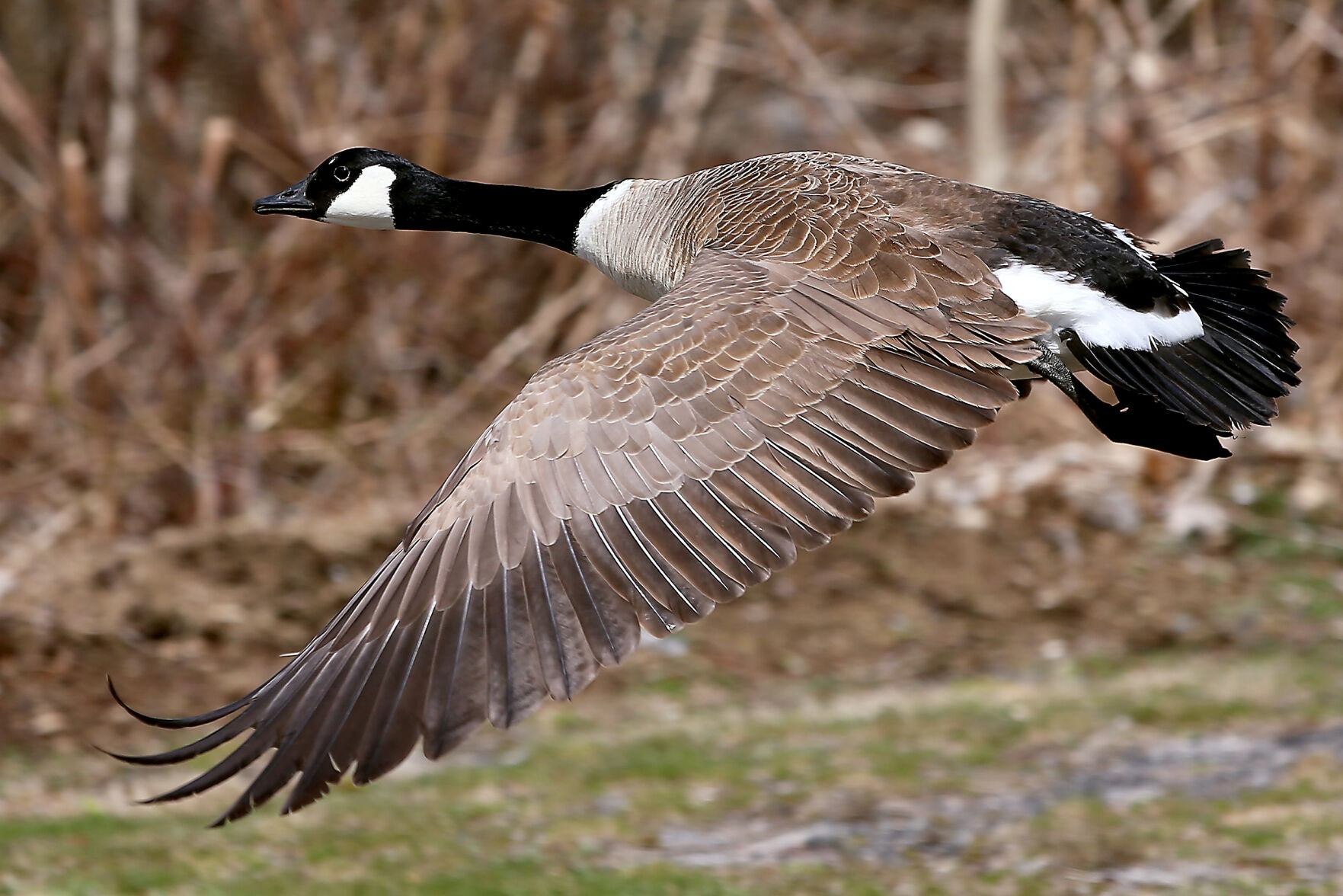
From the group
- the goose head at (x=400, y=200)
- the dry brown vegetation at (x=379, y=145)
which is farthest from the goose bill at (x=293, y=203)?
the dry brown vegetation at (x=379, y=145)

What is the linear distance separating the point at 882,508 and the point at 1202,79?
12.5 feet

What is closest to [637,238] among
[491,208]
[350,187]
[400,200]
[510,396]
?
[491,208]

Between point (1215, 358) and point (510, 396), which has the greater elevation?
point (510, 396)

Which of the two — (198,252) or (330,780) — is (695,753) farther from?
(198,252)

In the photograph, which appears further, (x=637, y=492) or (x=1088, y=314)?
(x=1088, y=314)

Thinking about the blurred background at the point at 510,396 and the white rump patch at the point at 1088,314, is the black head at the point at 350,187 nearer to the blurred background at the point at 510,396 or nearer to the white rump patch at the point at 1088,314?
the blurred background at the point at 510,396

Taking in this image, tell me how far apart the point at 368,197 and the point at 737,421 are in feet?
8.12

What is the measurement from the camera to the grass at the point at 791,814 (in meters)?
5.42

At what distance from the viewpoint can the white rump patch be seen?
4.88 meters

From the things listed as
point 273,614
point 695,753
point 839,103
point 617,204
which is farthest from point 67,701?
point 839,103

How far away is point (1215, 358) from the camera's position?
486cm

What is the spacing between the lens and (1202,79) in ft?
36.5

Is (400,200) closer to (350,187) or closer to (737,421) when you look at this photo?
(350,187)

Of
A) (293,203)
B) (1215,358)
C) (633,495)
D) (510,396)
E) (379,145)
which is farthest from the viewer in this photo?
(379,145)
